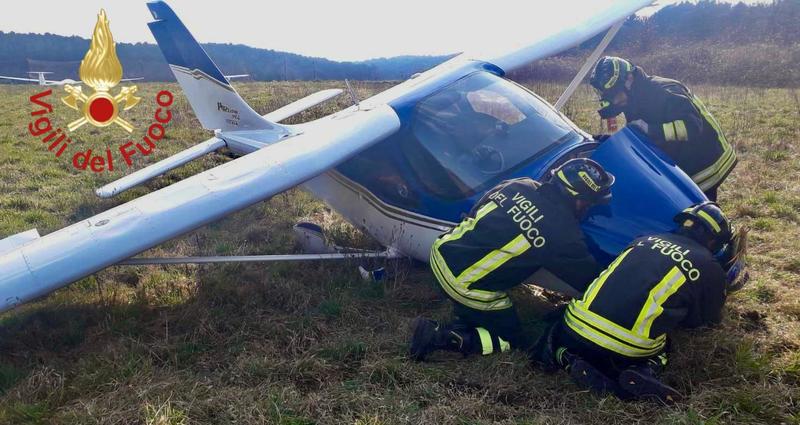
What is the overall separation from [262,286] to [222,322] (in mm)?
582

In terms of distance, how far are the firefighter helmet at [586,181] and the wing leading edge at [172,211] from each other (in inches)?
65.6

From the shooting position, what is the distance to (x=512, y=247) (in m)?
3.26

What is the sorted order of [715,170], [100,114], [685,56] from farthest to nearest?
[685,56] < [100,114] < [715,170]

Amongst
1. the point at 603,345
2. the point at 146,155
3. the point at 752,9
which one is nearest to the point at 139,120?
the point at 146,155

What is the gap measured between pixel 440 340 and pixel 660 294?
1304 millimetres

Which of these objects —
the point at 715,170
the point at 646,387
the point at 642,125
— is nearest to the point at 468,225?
the point at 646,387

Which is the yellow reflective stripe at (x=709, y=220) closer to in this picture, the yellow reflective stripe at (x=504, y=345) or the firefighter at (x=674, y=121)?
the yellow reflective stripe at (x=504, y=345)

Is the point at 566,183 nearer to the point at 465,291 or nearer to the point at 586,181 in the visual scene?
the point at 586,181

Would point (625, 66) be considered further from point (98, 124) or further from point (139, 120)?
point (139, 120)

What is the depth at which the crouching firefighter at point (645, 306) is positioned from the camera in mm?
2906

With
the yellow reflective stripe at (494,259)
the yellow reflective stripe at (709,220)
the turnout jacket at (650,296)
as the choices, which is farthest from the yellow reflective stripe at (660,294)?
the yellow reflective stripe at (494,259)

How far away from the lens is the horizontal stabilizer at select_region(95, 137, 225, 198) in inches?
256

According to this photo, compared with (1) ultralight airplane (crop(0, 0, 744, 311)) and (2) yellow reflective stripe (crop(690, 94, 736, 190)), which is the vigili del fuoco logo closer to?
(1) ultralight airplane (crop(0, 0, 744, 311))

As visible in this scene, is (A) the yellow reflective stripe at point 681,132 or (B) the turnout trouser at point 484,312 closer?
(B) the turnout trouser at point 484,312
